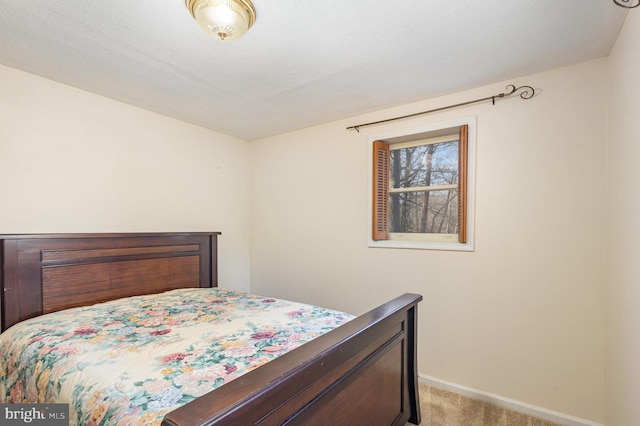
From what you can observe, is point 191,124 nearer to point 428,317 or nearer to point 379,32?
point 379,32

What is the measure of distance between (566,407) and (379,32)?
2.57m

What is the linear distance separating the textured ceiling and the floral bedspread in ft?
5.17

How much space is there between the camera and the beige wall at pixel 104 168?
6.77 feet

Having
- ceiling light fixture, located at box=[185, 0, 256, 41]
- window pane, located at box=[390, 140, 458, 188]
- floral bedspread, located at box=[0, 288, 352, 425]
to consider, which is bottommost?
floral bedspread, located at box=[0, 288, 352, 425]

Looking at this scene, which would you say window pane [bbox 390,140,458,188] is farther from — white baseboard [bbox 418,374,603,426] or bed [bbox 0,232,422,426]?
white baseboard [bbox 418,374,603,426]

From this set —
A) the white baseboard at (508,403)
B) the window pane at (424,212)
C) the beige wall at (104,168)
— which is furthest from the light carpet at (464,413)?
the beige wall at (104,168)

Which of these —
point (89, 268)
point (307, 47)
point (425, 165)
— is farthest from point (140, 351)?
point (425, 165)

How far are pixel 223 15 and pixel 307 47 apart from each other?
0.55 metres

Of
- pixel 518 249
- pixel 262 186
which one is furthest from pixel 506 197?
pixel 262 186

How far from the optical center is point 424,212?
8.78 ft

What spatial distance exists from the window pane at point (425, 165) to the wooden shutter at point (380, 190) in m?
0.10

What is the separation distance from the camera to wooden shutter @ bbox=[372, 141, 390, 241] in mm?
2732

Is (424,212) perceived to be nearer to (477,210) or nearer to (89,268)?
(477,210)

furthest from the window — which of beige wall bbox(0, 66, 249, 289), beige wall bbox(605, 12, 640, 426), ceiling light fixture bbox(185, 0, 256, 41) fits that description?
beige wall bbox(0, 66, 249, 289)
